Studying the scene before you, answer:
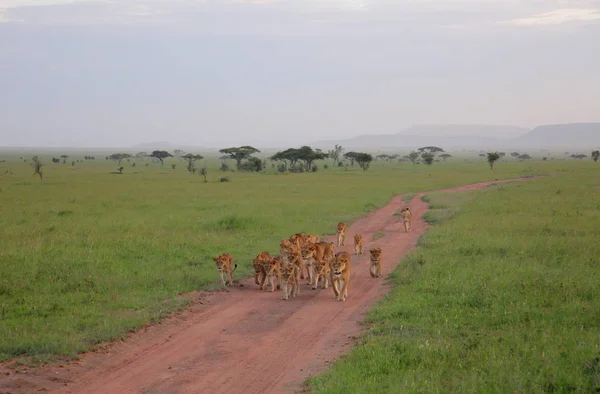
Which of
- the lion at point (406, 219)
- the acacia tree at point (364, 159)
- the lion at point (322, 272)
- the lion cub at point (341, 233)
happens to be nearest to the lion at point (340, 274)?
the lion at point (322, 272)

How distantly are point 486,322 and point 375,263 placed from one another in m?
5.28

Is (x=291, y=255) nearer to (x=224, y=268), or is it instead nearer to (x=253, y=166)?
(x=224, y=268)

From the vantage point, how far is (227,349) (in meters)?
10.4

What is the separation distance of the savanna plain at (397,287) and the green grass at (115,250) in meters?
0.05

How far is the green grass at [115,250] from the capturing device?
11633 millimetres

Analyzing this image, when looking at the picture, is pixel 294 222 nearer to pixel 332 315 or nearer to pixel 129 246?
pixel 129 246

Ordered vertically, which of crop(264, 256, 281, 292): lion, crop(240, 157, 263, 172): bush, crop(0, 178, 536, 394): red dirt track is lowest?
crop(0, 178, 536, 394): red dirt track

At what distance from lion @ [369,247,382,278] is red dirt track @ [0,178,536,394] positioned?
1.03m

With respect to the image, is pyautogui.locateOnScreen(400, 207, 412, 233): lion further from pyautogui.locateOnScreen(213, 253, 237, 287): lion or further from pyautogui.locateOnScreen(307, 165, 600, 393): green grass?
pyautogui.locateOnScreen(213, 253, 237, 287): lion

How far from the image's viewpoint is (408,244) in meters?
21.8

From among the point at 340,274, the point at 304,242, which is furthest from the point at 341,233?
the point at 340,274

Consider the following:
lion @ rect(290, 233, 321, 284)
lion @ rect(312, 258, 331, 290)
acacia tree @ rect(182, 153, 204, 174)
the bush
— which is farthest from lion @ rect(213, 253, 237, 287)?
the bush

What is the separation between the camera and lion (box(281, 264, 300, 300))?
45.6 ft

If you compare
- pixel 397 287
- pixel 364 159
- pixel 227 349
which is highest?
pixel 364 159
